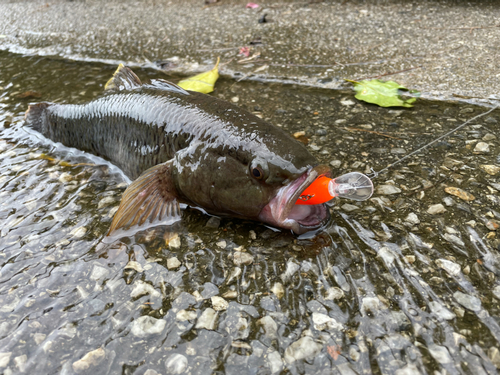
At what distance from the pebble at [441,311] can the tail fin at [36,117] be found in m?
4.05

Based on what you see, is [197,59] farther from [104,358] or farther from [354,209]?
[104,358]

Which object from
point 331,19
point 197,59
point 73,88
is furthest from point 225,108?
point 331,19

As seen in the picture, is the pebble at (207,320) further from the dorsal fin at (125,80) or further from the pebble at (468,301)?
the dorsal fin at (125,80)

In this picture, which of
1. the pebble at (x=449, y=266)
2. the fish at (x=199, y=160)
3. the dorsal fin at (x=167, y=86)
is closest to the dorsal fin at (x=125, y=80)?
the fish at (x=199, y=160)

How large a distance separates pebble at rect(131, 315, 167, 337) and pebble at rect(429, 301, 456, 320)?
142 cm

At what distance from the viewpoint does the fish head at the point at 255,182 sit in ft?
7.16

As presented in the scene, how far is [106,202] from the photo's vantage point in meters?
2.98

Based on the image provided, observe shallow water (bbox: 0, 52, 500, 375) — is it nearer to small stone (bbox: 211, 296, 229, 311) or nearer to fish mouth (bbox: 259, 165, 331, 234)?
small stone (bbox: 211, 296, 229, 311)

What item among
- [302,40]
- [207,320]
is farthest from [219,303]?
[302,40]

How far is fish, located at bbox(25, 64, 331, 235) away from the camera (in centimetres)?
223

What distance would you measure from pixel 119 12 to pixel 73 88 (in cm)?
297

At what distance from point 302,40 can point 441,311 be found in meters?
4.21

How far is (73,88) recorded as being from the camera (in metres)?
4.89

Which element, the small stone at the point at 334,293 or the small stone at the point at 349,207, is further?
the small stone at the point at 349,207
